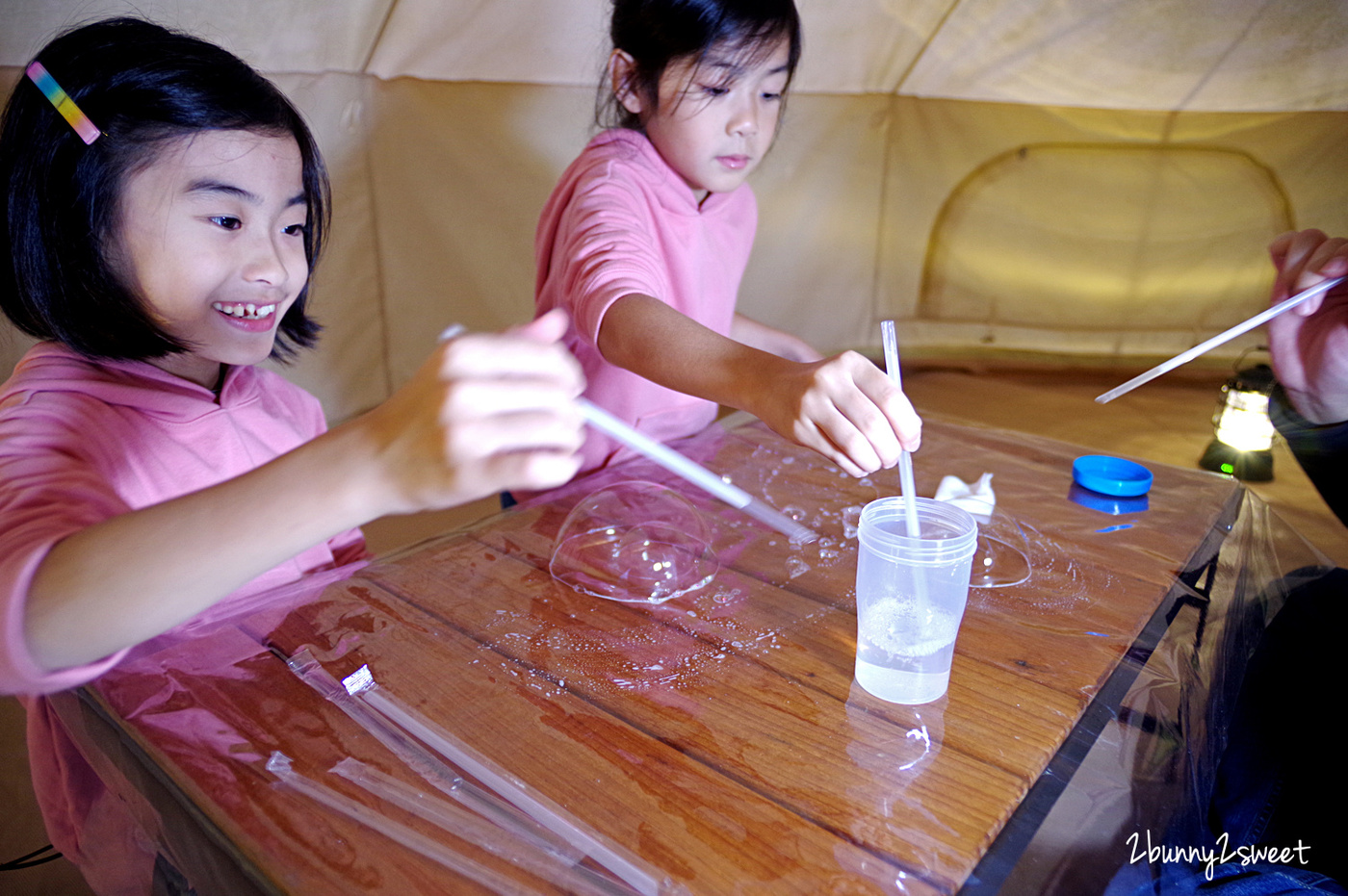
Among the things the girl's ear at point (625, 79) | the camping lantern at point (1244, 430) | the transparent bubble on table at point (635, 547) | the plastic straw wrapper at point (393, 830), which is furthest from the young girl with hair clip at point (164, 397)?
the camping lantern at point (1244, 430)

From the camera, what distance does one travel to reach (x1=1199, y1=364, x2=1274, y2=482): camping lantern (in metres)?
2.06

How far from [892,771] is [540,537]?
1.39 ft

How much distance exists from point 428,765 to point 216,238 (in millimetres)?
530

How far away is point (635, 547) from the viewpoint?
0.83 metres

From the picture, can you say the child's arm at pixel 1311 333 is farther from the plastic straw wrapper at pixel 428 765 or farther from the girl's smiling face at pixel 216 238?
the girl's smiling face at pixel 216 238

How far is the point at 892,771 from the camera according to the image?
547 millimetres

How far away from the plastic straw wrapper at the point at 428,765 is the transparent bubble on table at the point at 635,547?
22 centimetres

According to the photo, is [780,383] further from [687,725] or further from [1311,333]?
[1311,333]

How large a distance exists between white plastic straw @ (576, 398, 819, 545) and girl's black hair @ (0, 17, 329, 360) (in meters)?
0.45

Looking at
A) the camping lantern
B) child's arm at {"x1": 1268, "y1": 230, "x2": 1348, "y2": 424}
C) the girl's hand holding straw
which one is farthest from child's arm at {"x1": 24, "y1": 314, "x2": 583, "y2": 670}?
the camping lantern

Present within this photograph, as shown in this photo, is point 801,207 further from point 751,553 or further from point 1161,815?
point 1161,815

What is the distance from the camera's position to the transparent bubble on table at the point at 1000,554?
789 mm

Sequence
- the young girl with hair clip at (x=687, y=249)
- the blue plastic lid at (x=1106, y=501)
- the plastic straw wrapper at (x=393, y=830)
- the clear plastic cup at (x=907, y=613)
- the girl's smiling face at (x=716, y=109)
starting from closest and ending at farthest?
the plastic straw wrapper at (x=393, y=830) → the clear plastic cup at (x=907, y=613) → the young girl with hair clip at (x=687, y=249) → the blue plastic lid at (x=1106, y=501) → the girl's smiling face at (x=716, y=109)

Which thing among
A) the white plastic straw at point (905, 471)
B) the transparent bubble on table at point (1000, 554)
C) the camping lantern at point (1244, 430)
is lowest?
the camping lantern at point (1244, 430)
